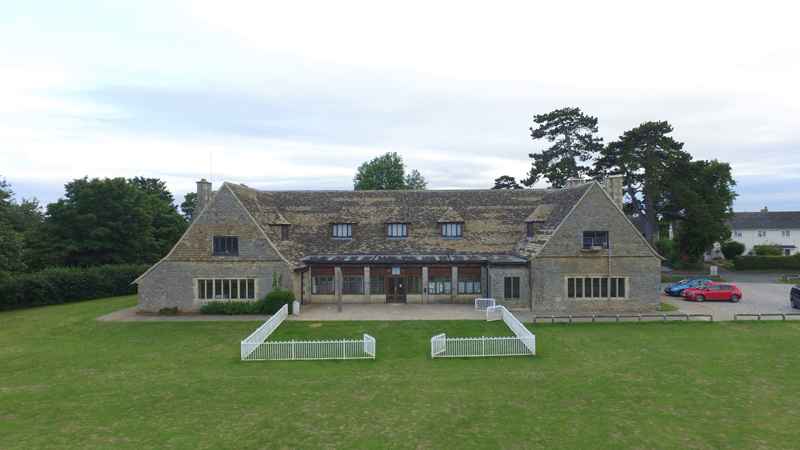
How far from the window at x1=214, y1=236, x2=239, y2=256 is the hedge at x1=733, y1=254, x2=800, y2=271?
6929cm

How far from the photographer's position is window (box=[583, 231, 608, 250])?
3388cm

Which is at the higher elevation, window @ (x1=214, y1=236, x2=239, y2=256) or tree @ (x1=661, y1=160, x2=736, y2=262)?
tree @ (x1=661, y1=160, x2=736, y2=262)

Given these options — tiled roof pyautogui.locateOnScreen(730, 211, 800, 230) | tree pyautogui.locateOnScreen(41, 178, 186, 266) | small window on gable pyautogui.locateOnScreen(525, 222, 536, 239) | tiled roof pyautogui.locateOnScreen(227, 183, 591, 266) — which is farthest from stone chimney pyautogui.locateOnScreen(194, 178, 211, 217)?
tiled roof pyautogui.locateOnScreen(730, 211, 800, 230)

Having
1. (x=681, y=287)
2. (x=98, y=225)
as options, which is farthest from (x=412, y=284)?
(x=98, y=225)

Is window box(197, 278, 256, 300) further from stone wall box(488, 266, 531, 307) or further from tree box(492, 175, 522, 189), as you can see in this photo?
tree box(492, 175, 522, 189)

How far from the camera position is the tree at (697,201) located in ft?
192


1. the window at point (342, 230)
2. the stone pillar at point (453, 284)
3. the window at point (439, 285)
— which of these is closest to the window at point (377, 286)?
the window at point (439, 285)

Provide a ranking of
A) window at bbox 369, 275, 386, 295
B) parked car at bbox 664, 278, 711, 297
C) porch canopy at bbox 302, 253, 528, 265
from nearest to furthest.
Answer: porch canopy at bbox 302, 253, 528, 265
window at bbox 369, 275, 386, 295
parked car at bbox 664, 278, 711, 297

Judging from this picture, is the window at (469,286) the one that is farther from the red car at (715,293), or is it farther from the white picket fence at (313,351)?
the red car at (715,293)

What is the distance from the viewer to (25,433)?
13.7 metres

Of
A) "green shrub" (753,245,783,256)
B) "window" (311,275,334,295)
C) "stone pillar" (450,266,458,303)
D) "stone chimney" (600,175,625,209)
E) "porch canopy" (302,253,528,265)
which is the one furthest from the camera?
"green shrub" (753,245,783,256)

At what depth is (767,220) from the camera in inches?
3447

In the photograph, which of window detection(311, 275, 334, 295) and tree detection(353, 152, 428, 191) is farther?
tree detection(353, 152, 428, 191)

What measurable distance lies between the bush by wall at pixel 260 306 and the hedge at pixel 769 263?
66236mm
